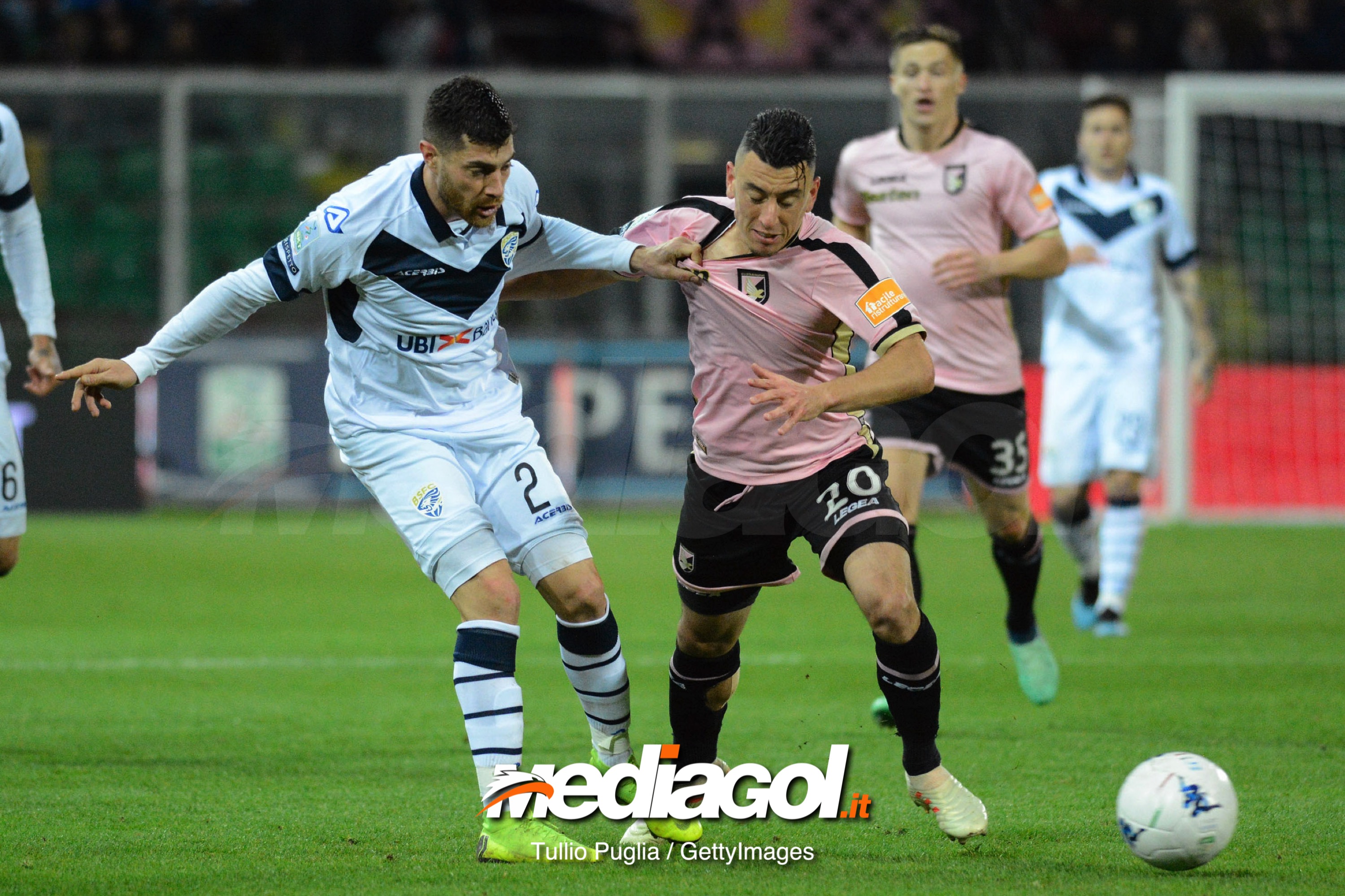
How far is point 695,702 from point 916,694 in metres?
0.69

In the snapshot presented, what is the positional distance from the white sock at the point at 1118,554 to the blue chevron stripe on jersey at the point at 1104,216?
5.05 feet

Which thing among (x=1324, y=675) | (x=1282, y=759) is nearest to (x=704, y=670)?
(x=1282, y=759)

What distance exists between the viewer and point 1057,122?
16094 millimetres

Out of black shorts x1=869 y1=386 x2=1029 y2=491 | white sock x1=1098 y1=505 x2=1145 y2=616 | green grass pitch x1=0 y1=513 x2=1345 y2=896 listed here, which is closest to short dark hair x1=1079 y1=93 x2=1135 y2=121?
white sock x1=1098 y1=505 x2=1145 y2=616

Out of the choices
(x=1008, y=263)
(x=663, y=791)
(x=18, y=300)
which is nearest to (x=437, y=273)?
(x=663, y=791)

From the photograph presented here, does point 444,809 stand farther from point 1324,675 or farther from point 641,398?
point 641,398

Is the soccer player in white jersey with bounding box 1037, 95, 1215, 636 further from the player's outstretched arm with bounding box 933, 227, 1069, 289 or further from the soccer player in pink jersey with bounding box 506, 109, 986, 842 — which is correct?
the soccer player in pink jersey with bounding box 506, 109, 986, 842

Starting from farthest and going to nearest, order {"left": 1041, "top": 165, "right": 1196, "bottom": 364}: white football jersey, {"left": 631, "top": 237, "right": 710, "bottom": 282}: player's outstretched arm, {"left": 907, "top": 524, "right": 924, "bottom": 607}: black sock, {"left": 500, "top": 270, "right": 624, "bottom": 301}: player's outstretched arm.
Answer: {"left": 1041, "top": 165, "right": 1196, "bottom": 364}: white football jersey
{"left": 907, "top": 524, "right": 924, "bottom": 607}: black sock
{"left": 500, "top": 270, "right": 624, "bottom": 301}: player's outstretched arm
{"left": 631, "top": 237, "right": 710, "bottom": 282}: player's outstretched arm

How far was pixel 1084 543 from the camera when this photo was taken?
8.75 m

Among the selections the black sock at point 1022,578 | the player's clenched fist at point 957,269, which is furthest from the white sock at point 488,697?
the black sock at point 1022,578

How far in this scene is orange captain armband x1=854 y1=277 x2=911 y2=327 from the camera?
4.43 metres

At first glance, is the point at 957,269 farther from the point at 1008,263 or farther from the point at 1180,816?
the point at 1180,816

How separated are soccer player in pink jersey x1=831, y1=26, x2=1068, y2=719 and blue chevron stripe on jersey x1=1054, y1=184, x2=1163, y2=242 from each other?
8.90 ft

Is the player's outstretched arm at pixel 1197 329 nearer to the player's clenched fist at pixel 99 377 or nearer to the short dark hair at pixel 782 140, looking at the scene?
the short dark hair at pixel 782 140
